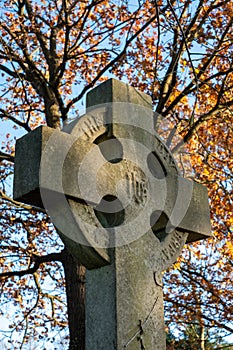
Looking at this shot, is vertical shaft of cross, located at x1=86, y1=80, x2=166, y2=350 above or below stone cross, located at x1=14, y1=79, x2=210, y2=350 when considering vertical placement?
below

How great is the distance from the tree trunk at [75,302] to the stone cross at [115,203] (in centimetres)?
399

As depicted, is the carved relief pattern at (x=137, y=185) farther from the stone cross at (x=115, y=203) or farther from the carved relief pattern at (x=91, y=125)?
the carved relief pattern at (x=91, y=125)

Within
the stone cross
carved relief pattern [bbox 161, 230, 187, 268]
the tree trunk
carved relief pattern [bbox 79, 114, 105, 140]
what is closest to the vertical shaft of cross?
the stone cross

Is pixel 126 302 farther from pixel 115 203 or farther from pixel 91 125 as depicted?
pixel 91 125

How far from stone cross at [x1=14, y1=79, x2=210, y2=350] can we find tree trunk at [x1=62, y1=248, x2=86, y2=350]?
3.99 meters

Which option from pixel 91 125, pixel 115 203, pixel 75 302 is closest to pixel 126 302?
pixel 115 203

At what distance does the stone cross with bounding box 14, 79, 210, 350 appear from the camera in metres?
2.91

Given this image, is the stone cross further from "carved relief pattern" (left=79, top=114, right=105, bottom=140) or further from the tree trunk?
the tree trunk

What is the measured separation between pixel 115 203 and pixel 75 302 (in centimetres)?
462

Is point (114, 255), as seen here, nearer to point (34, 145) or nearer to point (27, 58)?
point (34, 145)

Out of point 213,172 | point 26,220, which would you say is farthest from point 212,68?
point 26,220

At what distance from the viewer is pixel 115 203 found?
331 cm

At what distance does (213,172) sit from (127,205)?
6.80m

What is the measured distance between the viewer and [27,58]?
361 inches
